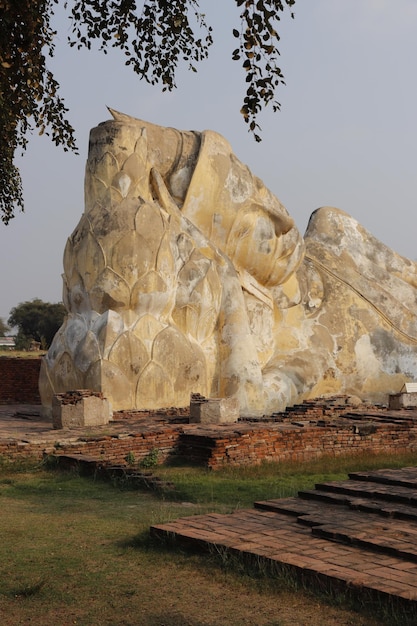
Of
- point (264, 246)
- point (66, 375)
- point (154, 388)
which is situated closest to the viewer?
point (154, 388)

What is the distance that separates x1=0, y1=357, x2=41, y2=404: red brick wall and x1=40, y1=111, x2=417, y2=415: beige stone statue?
521 cm

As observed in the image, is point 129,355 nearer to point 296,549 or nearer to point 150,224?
point 150,224

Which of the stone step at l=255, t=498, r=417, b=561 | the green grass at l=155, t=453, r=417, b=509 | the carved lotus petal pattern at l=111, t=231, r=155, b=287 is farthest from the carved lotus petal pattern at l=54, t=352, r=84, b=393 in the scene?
the stone step at l=255, t=498, r=417, b=561

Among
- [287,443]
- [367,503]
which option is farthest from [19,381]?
[367,503]

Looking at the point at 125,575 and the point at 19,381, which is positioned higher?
→ the point at 19,381

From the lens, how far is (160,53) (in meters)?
5.55

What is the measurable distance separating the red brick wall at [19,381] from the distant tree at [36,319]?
24.1 metres

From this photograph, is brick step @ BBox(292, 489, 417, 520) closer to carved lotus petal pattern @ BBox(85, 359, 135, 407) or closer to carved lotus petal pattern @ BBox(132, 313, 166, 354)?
carved lotus petal pattern @ BBox(85, 359, 135, 407)

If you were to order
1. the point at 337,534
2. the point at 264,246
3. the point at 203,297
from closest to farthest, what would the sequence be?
the point at 337,534 → the point at 203,297 → the point at 264,246

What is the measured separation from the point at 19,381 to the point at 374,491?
45.8 ft

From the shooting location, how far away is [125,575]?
15.1 feet

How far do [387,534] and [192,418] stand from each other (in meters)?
6.54

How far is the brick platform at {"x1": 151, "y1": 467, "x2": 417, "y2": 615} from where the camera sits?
164 inches

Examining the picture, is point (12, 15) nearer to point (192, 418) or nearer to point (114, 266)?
point (192, 418)
